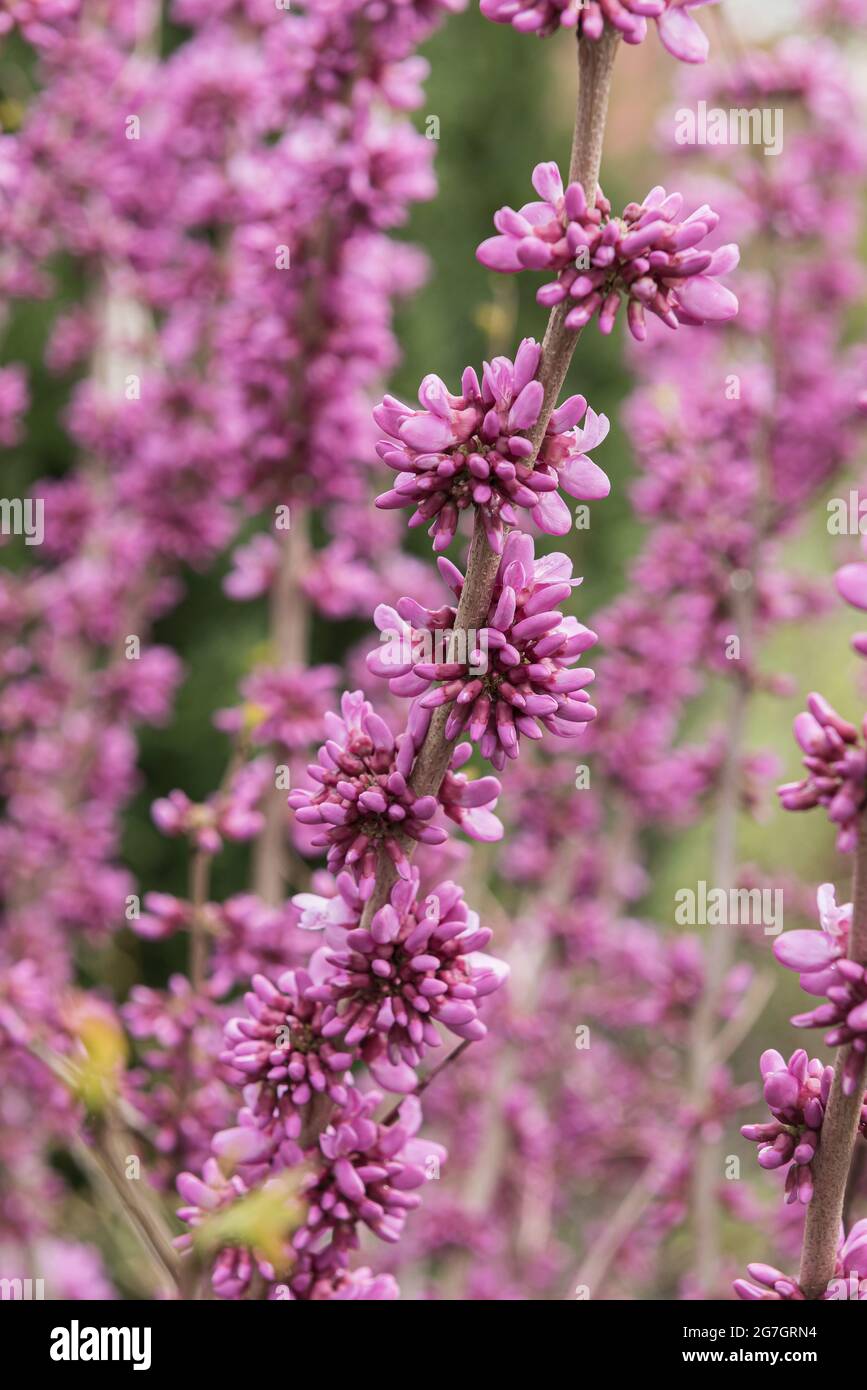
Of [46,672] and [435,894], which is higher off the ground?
[46,672]

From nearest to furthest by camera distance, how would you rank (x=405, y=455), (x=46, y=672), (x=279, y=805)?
(x=405, y=455) → (x=279, y=805) → (x=46, y=672)

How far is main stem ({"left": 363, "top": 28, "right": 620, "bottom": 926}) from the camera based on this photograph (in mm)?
1373

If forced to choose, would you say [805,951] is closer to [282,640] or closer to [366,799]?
[366,799]

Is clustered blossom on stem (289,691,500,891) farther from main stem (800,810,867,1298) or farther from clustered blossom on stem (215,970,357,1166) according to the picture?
main stem (800,810,867,1298)

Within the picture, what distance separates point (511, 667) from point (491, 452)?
0.26 meters

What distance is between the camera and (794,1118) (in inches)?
57.2

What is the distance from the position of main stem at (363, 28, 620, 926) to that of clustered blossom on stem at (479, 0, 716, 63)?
1.0 inches

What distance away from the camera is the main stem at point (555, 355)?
1.37 m

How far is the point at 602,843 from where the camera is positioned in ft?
14.6

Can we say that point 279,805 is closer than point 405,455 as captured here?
No

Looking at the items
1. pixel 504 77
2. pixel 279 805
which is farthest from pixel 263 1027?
pixel 504 77
